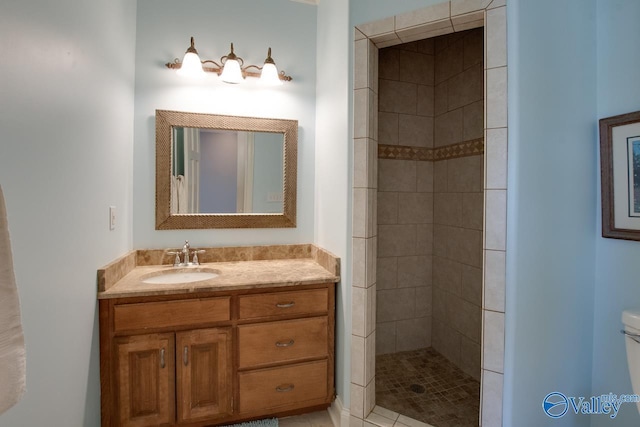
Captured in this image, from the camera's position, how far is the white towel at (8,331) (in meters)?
0.59

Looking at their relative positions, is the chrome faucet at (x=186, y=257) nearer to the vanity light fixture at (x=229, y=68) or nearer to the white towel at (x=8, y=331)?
the vanity light fixture at (x=229, y=68)

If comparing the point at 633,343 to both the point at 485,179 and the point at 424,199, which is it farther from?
the point at 424,199

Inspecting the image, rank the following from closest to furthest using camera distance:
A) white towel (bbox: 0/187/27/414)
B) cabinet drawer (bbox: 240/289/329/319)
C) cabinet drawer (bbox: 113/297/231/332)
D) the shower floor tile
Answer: white towel (bbox: 0/187/27/414)
cabinet drawer (bbox: 113/297/231/332)
cabinet drawer (bbox: 240/289/329/319)
the shower floor tile

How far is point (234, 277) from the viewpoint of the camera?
1.82 m

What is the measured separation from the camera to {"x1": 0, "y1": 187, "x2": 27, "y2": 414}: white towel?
1.94ft

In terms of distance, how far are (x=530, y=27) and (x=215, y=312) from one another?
2012 millimetres

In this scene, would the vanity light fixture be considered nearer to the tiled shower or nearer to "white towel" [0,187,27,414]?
the tiled shower

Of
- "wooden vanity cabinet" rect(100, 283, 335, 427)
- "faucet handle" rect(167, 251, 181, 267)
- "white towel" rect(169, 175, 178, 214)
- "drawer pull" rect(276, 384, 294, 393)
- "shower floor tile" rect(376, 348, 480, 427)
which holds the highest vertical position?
"white towel" rect(169, 175, 178, 214)

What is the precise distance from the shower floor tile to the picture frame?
127 centimetres

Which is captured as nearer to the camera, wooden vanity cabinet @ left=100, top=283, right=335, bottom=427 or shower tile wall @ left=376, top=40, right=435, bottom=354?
wooden vanity cabinet @ left=100, top=283, right=335, bottom=427

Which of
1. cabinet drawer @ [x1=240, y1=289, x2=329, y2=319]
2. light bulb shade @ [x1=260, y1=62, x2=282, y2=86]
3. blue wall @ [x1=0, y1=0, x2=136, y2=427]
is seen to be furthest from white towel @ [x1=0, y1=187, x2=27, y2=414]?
light bulb shade @ [x1=260, y1=62, x2=282, y2=86]

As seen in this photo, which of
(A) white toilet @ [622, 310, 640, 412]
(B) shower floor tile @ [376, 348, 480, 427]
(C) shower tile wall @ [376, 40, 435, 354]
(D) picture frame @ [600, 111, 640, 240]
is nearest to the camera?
(A) white toilet @ [622, 310, 640, 412]

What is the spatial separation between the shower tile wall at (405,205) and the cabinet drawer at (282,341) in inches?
35.4

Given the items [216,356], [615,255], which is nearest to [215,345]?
[216,356]
